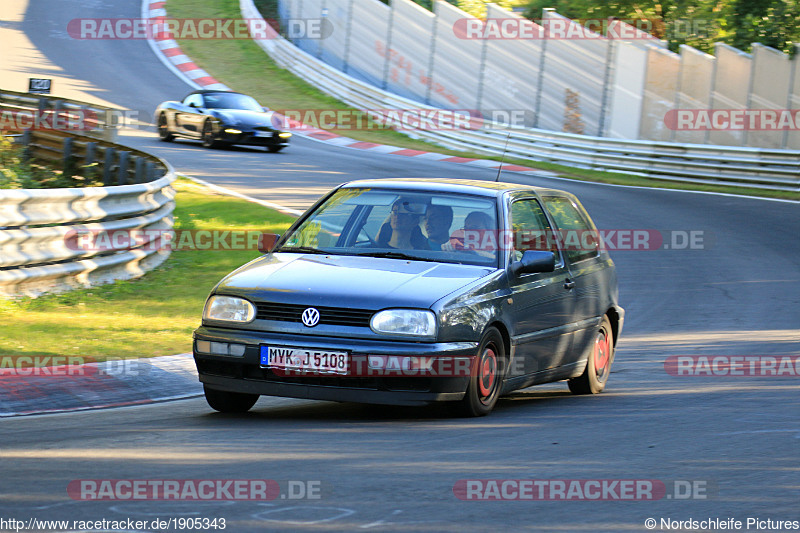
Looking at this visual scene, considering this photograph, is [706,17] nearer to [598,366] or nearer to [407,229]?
[598,366]

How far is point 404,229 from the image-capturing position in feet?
24.7

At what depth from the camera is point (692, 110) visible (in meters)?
28.2

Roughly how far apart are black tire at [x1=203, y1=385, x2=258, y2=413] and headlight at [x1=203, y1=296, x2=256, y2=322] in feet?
1.69

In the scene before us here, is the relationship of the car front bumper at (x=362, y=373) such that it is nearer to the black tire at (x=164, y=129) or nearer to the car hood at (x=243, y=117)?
the car hood at (x=243, y=117)

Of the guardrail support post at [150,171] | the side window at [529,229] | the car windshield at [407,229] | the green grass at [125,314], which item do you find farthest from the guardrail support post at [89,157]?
the side window at [529,229]

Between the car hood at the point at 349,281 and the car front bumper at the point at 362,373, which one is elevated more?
the car hood at the point at 349,281

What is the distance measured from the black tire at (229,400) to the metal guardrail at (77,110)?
1341 centimetres

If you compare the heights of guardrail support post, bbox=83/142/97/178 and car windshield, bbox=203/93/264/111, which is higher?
guardrail support post, bbox=83/142/97/178

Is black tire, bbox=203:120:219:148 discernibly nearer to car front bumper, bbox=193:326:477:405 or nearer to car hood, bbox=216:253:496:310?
car hood, bbox=216:253:496:310

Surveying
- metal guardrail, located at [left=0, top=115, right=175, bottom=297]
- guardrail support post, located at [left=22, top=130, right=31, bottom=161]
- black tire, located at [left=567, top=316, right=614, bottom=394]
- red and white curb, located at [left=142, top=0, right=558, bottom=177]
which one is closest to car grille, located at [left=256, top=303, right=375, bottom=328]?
black tire, located at [left=567, top=316, right=614, bottom=394]

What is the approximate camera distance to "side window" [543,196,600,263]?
849 centimetres

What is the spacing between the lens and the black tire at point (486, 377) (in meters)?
6.81

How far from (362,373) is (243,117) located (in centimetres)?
2049

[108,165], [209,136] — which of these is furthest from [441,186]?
[209,136]
